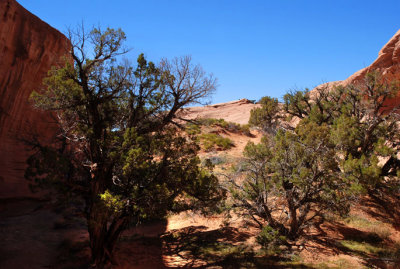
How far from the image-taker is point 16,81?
46.8ft

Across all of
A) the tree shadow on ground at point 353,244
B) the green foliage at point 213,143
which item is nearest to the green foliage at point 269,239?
the tree shadow on ground at point 353,244

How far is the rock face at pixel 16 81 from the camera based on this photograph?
13594 mm

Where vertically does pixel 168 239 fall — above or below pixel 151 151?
below

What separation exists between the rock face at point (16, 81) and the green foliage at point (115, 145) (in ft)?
19.4

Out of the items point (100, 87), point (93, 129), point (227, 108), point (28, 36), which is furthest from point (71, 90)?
point (227, 108)

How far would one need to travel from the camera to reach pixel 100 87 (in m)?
8.71

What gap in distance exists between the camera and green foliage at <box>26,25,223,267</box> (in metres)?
7.69

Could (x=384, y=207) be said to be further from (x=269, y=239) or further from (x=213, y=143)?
(x=213, y=143)

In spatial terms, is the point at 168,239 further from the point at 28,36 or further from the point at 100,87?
the point at 28,36

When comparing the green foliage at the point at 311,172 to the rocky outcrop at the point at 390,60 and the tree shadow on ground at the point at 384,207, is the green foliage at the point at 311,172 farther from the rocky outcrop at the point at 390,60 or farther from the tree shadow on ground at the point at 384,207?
the rocky outcrop at the point at 390,60

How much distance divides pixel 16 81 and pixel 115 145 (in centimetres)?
1043

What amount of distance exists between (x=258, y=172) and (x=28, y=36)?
15457 millimetres

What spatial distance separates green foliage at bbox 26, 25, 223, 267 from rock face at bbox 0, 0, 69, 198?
233 inches

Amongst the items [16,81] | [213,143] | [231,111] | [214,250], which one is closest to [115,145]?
[214,250]
